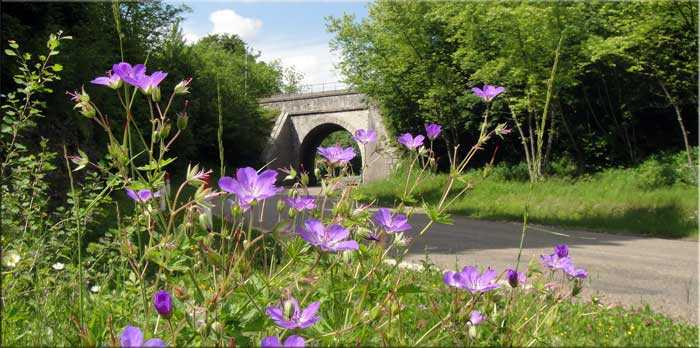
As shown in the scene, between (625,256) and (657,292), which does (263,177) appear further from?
(625,256)

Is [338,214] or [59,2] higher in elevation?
[59,2]

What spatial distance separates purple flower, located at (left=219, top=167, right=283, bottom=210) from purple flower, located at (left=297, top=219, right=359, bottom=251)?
94 millimetres

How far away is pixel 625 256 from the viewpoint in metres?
7.51

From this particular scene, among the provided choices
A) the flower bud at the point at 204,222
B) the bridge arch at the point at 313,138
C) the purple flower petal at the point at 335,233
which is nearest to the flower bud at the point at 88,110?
the flower bud at the point at 204,222

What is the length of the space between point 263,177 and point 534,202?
13.6m

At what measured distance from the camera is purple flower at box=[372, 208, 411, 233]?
1.37 meters

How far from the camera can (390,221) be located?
1422mm

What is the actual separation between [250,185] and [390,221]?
1.60ft

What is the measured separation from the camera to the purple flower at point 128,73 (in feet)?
3.81

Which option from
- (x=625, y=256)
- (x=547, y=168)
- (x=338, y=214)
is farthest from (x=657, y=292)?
(x=547, y=168)

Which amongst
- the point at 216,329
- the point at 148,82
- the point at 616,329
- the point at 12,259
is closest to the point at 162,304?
the point at 216,329

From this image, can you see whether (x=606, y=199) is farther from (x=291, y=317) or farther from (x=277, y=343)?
(x=277, y=343)

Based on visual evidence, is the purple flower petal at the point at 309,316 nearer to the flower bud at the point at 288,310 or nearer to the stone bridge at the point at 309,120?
the flower bud at the point at 288,310

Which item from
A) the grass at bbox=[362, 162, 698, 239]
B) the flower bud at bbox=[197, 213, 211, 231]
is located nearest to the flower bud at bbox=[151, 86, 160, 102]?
the flower bud at bbox=[197, 213, 211, 231]
